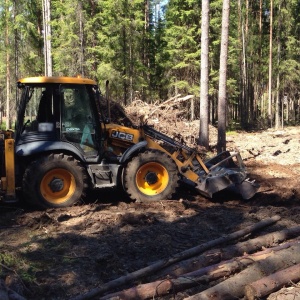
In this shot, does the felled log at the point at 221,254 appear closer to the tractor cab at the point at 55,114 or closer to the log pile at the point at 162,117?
the tractor cab at the point at 55,114

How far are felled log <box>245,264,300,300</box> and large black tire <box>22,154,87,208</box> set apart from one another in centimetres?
463

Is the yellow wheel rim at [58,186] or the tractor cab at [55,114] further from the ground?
the tractor cab at [55,114]

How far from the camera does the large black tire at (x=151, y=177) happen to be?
8641mm

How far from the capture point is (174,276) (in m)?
4.85

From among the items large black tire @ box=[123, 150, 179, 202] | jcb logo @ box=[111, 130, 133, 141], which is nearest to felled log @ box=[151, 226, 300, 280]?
large black tire @ box=[123, 150, 179, 202]

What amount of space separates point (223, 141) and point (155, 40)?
19.8 metres

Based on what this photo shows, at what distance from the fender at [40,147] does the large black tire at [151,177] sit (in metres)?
1.27

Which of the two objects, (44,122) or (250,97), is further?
(250,97)

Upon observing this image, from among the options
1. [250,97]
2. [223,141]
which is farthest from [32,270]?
[250,97]

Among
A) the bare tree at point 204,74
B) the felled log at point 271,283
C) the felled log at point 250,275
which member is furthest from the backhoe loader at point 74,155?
the bare tree at point 204,74

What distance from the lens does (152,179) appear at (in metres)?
8.88

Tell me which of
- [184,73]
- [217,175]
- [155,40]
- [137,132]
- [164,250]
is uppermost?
[155,40]

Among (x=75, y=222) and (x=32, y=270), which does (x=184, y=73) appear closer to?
(x=75, y=222)

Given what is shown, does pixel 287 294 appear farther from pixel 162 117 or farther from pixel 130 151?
pixel 162 117
